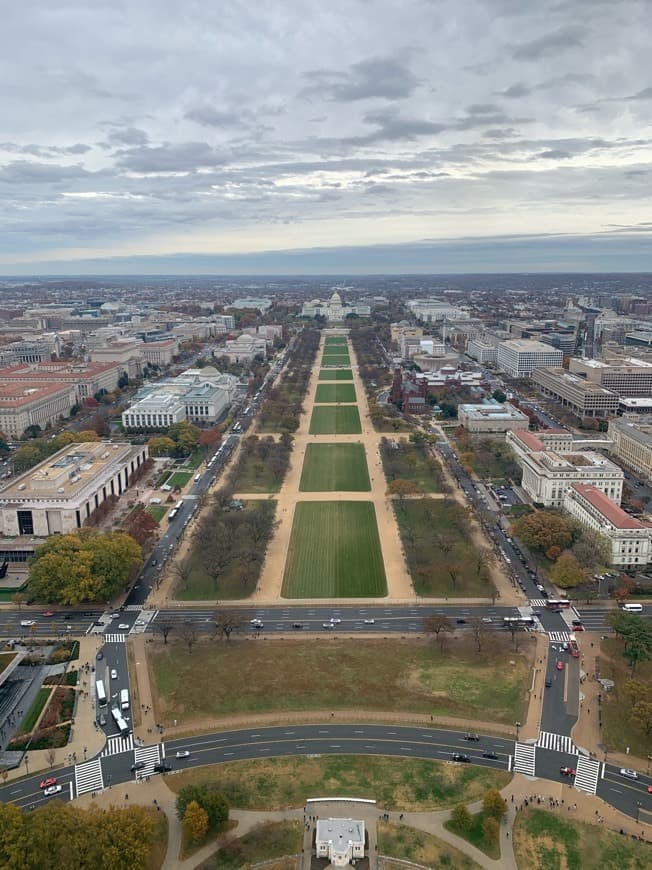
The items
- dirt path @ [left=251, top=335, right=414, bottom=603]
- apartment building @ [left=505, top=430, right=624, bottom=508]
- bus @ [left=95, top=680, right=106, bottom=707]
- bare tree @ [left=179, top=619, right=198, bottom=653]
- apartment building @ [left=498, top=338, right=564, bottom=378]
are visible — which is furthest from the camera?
apartment building @ [left=498, top=338, right=564, bottom=378]

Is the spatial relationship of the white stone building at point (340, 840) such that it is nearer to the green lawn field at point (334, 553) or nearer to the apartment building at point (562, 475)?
the green lawn field at point (334, 553)

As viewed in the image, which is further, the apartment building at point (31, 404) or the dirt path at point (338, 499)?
the apartment building at point (31, 404)

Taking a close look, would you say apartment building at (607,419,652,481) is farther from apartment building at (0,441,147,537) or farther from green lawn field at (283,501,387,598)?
apartment building at (0,441,147,537)

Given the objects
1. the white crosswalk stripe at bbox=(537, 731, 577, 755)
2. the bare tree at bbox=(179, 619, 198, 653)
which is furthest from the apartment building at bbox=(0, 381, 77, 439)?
the white crosswalk stripe at bbox=(537, 731, 577, 755)

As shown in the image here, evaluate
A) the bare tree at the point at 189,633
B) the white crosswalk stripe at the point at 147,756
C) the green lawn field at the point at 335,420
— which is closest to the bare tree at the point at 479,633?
the bare tree at the point at 189,633

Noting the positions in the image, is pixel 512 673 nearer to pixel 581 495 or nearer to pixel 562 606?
pixel 562 606

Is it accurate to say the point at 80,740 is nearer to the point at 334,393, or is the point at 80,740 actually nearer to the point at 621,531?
the point at 621,531
